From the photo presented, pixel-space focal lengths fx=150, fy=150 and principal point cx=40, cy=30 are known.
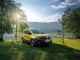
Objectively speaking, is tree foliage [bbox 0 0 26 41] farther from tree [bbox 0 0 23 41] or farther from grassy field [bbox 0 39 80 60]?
grassy field [bbox 0 39 80 60]

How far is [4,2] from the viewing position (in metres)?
25.8

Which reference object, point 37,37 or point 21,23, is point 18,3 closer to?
point 21,23

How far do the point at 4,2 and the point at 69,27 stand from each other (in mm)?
27966

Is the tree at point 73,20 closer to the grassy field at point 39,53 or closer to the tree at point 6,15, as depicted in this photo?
the tree at point 6,15

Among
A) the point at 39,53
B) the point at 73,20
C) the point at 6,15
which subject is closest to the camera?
the point at 39,53

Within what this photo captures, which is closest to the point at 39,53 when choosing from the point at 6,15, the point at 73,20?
the point at 6,15

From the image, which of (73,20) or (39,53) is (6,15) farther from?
(73,20)

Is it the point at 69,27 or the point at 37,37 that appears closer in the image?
the point at 37,37

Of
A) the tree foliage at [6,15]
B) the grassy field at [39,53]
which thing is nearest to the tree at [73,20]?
the tree foliage at [6,15]

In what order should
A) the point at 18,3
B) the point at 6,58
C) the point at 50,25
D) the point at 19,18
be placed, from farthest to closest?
the point at 50,25 < the point at 19,18 < the point at 18,3 < the point at 6,58

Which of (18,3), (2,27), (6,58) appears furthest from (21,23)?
(6,58)

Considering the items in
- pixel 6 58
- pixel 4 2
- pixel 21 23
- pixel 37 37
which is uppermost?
pixel 4 2

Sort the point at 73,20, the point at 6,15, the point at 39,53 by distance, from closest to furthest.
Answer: the point at 39,53
the point at 6,15
the point at 73,20

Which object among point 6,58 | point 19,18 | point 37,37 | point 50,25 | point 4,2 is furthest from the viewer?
point 50,25
